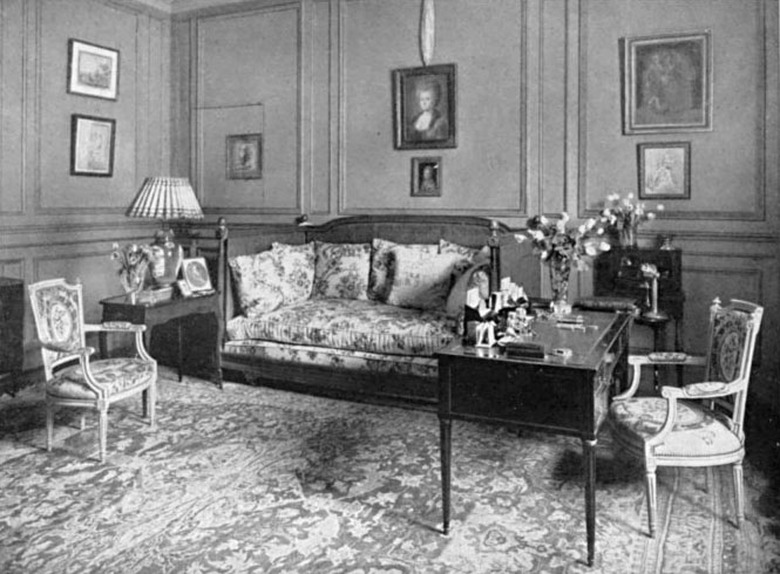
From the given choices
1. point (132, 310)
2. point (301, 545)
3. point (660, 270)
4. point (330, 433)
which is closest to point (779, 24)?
point (660, 270)

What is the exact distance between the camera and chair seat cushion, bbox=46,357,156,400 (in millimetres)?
3678

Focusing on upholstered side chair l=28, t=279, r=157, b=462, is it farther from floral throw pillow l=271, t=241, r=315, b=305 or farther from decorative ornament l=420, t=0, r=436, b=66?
decorative ornament l=420, t=0, r=436, b=66

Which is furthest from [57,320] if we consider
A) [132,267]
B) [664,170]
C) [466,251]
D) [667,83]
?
[667,83]

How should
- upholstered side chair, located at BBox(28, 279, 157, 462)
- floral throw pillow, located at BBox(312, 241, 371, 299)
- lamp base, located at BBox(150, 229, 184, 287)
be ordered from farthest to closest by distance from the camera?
1. floral throw pillow, located at BBox(312, 241, 371, 299)
2. lamp base, located at BBox(150, 229, 184, 287)
3. upholstered side chair, located at BBox(28, 279, 157, 462)

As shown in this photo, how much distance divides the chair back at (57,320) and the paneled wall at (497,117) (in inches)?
97.9

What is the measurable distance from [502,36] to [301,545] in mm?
4117

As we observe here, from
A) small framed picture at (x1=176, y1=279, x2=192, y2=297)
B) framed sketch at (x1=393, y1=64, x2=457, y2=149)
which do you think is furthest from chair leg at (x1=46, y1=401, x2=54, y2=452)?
framed sketch at (x1=393, y1=64, x2=457, y2=149)

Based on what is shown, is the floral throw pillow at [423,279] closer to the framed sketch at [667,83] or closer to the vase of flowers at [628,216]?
the vase of flowers at [628,216]

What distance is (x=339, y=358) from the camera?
4664 mm

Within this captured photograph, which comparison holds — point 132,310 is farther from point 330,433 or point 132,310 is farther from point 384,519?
point 384,519

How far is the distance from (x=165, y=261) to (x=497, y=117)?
2810 millimetres

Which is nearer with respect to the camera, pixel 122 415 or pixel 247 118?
pixel 122 415

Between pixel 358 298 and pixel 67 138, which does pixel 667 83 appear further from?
pixel 67 138

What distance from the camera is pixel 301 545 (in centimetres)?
271
